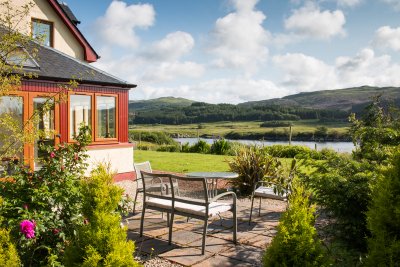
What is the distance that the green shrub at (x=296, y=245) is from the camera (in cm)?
260

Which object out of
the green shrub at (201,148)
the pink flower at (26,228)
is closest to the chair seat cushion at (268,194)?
the pink flower at (26,228)

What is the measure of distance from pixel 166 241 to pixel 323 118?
89.5 m

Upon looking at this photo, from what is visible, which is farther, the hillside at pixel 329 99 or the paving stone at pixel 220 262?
the hillside at pixel 329 99

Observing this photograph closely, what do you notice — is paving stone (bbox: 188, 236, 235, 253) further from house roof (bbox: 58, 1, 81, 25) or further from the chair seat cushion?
house roof (bbox: 58, 1, 81, 25)

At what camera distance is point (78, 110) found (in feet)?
36.3

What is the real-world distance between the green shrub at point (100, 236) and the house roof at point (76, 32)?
1287 cm

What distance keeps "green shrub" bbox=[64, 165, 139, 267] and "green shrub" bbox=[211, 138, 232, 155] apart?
1812 cm

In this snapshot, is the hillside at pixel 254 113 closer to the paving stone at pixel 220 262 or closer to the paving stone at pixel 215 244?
the paving stone at pixel 215 244

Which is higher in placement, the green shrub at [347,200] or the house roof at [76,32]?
the house roof at [76,32]

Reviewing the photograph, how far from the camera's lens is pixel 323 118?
292 feet

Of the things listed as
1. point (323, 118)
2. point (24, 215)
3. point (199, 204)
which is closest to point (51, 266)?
point (24, 215)

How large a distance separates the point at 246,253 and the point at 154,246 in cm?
129

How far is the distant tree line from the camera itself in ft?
298

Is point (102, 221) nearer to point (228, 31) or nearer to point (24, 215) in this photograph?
point (24, 215)
